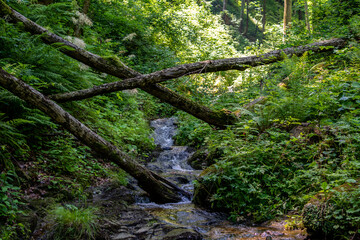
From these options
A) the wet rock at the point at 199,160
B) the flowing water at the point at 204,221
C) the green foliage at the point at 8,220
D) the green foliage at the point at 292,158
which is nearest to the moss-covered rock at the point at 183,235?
the flowing water at the point at 204,221

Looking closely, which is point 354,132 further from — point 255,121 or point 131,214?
point 131,214

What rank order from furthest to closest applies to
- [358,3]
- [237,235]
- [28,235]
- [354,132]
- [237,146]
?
[358,3] < [237,146] < [354,132] < [237,235] < [28,235]

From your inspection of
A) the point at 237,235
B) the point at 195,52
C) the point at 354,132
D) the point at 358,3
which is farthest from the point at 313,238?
the point at 195,52

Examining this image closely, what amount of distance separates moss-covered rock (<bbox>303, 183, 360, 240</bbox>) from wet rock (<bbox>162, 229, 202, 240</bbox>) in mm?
1447

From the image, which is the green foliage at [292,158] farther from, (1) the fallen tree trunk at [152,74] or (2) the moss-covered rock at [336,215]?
(1) the fallen tree trunk at [152,74]

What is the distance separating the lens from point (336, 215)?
289cm

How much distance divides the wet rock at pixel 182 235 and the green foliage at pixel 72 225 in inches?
40.3

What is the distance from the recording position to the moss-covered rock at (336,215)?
273 centimetres

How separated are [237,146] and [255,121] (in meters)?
0.94

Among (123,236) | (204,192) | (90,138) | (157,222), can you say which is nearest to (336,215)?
(204,192)

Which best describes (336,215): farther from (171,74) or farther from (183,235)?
(171,74)

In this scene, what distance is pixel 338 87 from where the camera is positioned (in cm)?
501

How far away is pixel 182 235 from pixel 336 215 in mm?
1952

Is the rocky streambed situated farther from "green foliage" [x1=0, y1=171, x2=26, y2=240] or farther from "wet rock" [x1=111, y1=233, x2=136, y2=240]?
"green foliage" [x1=0, y1=171, x2=26, y2=240]
